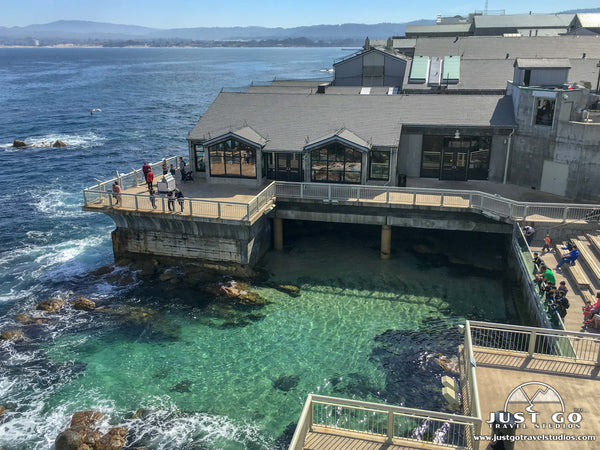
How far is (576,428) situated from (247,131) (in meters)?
23.5

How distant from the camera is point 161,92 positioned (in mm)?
122500

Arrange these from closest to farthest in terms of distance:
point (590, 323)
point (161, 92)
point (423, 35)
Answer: point (590, 323)
point (423, 35)
point (161, 92)

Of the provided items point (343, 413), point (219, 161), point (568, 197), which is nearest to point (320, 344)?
point (343, 413)

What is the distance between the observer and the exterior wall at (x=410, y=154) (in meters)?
31.5

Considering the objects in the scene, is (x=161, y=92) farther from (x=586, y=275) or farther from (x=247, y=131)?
(x=586, y=275)

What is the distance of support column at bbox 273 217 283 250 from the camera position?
1191 inches

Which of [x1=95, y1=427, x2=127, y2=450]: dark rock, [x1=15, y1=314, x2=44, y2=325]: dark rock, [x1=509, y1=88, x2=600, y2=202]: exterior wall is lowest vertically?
[x1=95, y1=427, x2=127, y2=450]: dark rock

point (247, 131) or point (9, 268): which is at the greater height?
point (247, 131)

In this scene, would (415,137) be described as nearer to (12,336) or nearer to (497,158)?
(497,158)

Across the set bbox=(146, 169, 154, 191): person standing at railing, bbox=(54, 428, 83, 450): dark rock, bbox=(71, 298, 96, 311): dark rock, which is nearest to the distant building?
bbox=(146, 169, 154, 191): person standing at railing

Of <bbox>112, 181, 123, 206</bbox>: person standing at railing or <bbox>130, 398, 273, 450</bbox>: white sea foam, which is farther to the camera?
<bbox>112, 181, 123, 206</bbox>: person standing at railing

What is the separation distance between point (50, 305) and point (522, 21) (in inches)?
2770

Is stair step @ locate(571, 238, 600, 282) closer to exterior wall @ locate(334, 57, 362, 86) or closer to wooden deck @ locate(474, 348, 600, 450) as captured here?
wooden deck @ locate(474, 348, 600, 450)

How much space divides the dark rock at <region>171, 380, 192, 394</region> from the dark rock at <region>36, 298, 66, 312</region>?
9.82 m
